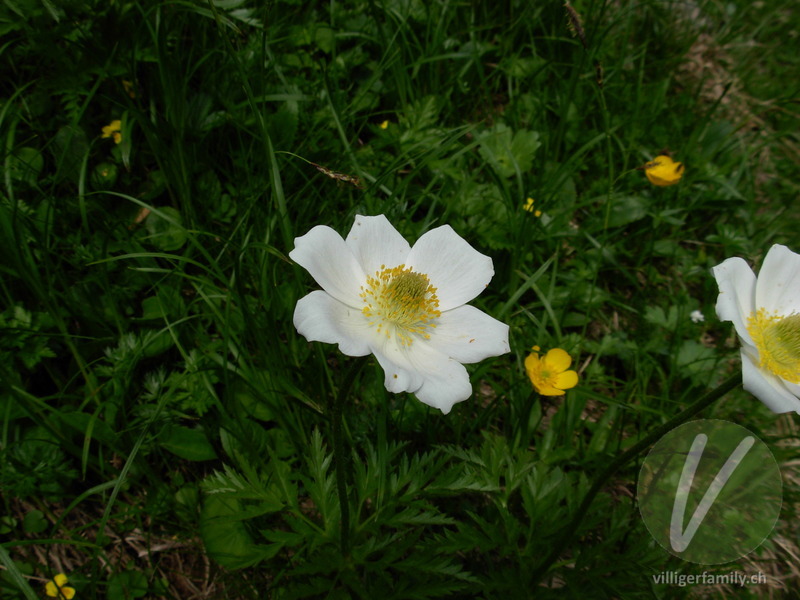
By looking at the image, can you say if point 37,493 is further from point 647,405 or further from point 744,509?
point 744,509

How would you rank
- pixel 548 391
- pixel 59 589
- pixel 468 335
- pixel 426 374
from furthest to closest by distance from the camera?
pixel 548 391
pixel 59 589
pixel 468 335
pixel 426 374

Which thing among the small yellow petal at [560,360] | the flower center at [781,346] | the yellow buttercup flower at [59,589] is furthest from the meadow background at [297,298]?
the flower center at [781,346]

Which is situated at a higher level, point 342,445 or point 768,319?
point 768,319

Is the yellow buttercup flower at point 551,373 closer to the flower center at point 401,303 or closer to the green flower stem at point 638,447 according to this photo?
the green flower stem at point 638,447

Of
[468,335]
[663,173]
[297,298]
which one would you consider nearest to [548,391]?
[468,335]

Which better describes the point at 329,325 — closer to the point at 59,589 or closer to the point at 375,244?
the point at 375,244

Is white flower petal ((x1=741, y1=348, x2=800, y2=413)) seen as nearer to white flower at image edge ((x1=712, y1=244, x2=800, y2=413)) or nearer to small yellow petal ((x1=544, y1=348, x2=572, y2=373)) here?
white flower at image edge ((x1=712, y1=244, x2=800, y2=413))

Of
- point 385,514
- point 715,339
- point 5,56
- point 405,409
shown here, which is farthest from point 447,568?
point 5,56
